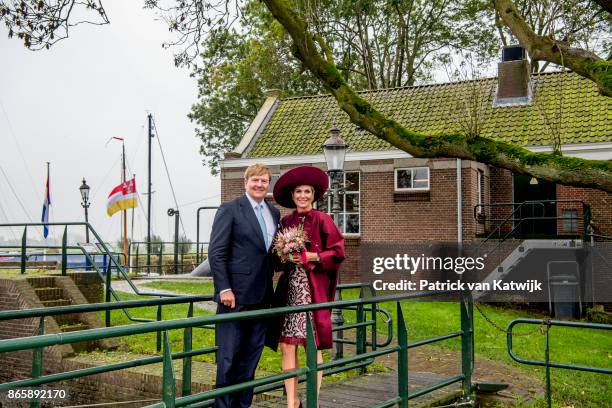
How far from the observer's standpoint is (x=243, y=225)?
199 inches

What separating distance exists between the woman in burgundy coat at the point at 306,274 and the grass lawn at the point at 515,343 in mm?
3716

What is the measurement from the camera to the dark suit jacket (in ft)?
16.2

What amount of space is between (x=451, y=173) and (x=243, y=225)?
1557cm

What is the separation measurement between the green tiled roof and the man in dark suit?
13411mm

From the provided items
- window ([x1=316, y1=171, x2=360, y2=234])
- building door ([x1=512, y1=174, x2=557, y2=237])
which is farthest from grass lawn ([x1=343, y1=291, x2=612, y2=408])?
window ([x1=316, y1=171, x2=360, y2=234])

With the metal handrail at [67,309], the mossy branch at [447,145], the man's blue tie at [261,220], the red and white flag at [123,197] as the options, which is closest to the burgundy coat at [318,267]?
the man's blue tie at [261,220]

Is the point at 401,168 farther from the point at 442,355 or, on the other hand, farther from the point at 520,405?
the point at 520,405

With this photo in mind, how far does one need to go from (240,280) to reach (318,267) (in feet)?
2.25

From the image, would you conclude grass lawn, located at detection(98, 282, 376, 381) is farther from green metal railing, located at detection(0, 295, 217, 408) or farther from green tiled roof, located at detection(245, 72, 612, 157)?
green tiled roof, located at detection(245, 72, 612, 157)

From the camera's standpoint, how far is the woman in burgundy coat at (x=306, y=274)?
17.2 ft

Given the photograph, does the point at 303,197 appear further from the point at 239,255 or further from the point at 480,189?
the point at 480,189

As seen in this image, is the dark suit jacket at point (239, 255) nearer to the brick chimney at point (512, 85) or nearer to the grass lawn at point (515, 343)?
the grass lawn at point (515, 343)

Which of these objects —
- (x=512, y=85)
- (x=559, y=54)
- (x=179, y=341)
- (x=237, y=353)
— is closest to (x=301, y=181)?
(x=237, y=353)

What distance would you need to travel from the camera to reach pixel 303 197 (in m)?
5.36
